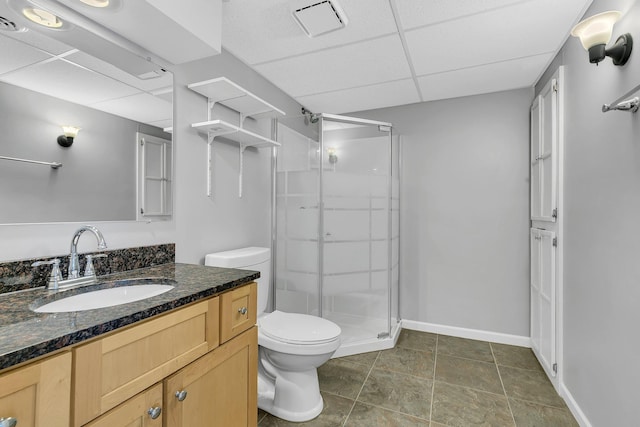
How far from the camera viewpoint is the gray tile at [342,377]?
1989mm

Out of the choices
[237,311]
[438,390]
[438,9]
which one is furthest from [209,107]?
[438,390]

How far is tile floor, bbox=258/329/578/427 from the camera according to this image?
1.72 m

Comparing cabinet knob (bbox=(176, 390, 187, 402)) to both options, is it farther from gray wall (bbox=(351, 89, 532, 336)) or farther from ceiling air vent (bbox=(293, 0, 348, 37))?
gray wall (bbox=(351, 89, 532, 336))

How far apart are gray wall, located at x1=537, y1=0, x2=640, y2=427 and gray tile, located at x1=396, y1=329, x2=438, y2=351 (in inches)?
38.9

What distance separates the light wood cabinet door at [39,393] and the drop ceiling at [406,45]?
1.72 metres

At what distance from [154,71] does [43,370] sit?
1.37 metres

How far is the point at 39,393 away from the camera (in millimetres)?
634

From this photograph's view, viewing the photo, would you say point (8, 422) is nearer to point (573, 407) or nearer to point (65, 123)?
point (65, 123)

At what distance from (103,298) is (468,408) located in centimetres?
203

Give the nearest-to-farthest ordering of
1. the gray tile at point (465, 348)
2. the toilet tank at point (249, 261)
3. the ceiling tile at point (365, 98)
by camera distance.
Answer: the toilet tank at point (249, 261) < the gray tile at point (465, 348) < the ceiling tile at point (365, 98)

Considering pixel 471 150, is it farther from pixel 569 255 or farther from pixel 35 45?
pixel 35 45

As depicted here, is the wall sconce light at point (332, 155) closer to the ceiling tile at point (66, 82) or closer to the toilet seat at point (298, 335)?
the toilet seat at point (298, 335)

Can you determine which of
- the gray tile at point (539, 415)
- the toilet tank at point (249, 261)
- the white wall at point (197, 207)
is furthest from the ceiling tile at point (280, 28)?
the gray tile at point (539, 415)

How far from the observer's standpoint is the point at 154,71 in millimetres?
1502
